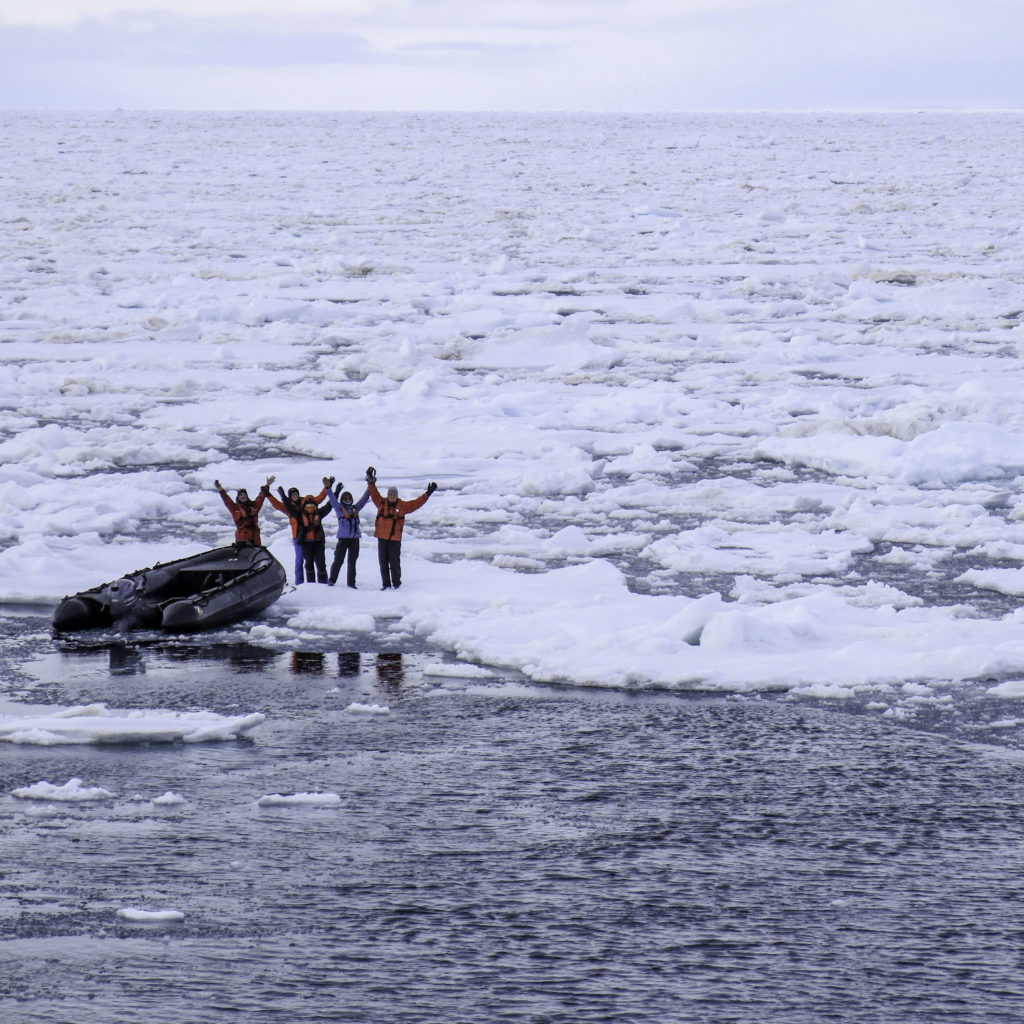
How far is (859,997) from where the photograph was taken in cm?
795

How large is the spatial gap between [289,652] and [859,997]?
7.62 metres

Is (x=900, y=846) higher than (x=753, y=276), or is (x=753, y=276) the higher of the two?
(x=753, y=276)

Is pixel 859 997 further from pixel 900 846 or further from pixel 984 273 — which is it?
pixel 984 273

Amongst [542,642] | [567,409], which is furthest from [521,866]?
[567,409]

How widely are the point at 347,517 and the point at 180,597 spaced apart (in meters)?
1.96

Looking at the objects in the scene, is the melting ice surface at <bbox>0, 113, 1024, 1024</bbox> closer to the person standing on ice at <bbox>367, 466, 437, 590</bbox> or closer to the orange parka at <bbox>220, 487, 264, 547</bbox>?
the person standing on ice at <bbox>367, 466, 437, 590</bbox>

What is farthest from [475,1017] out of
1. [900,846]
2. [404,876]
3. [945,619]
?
[945,619]

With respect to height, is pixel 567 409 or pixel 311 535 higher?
pixel 567 409

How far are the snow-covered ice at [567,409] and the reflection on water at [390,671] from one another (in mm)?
658

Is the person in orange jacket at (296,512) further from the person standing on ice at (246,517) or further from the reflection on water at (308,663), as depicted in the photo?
the reflection on water at (308,663)

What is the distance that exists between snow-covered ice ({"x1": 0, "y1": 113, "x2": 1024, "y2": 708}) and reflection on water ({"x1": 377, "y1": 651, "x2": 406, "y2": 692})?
2.16 ft

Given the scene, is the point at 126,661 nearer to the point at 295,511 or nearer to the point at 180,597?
the point at 180,597

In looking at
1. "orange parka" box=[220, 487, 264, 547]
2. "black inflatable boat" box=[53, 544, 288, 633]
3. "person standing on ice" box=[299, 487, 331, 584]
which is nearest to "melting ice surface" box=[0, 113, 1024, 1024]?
"black inflatable boat" box=[53, 544, 288, 633]

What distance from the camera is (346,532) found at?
633 inches
